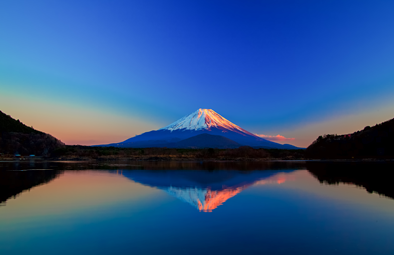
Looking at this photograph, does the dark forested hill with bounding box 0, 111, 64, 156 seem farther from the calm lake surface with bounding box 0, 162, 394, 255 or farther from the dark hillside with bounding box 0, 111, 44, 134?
the calm lake surface with bounding box 0, 162, 394, 255

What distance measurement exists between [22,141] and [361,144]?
78584mm

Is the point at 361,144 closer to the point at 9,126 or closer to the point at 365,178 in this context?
the point at 365,178

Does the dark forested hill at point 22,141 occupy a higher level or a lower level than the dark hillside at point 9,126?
lower

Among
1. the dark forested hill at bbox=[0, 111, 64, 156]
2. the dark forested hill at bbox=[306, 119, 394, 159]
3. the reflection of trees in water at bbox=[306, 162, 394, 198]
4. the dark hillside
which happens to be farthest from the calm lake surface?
the dark hillside

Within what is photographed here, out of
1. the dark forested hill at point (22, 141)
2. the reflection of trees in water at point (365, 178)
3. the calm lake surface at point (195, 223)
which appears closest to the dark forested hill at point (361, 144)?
the reflection of trees in water at point (365, 178)

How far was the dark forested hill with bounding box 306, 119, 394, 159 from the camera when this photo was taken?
49531 millimetres

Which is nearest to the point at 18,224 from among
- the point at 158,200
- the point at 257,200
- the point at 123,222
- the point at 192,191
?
the point at 123,222

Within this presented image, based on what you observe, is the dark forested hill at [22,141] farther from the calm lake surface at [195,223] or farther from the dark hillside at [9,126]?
the calm lake surface at [195,223]

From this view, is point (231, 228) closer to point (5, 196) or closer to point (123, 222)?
point (123, 222)

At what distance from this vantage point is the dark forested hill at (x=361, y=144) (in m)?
49.5

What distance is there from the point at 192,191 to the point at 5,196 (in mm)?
8398

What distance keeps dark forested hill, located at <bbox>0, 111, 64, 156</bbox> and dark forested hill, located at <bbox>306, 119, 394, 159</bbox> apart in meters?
65.2

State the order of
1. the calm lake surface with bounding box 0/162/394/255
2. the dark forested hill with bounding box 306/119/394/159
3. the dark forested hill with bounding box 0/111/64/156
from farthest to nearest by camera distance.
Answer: the dark forested hill with bounding box 0/111/64/156 < the dark forested hill with bounding box 306/119/394/159 < the calm lake surface with bounding box 0/162/394/255

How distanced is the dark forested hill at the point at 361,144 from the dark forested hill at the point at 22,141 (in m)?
65.2
